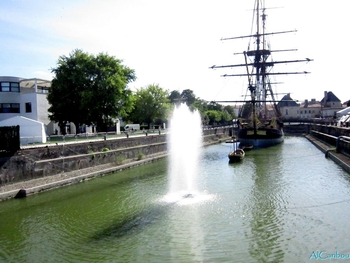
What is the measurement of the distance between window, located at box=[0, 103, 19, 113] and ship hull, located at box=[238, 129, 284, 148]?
31.2m

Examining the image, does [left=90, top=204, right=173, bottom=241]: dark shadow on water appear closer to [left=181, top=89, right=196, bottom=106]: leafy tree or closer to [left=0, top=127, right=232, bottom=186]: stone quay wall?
[left=0, top=127, right=232, bottom=186]: stone quay wall

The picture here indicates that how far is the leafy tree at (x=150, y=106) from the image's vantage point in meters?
60.1

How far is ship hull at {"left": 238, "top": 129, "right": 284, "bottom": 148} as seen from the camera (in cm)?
4536

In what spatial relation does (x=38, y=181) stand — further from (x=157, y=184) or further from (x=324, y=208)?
(x=324, y=208)

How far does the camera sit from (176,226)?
1280 centimetres

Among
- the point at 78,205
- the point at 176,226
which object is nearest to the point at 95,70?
the point at 78,205

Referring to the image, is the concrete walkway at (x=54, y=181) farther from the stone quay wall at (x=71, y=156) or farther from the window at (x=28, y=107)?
the window at (x=28, y=107)

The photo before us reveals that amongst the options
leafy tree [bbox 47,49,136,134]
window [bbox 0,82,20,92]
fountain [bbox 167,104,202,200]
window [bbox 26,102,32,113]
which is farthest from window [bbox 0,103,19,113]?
fountain [bbox 167,104,202,200]

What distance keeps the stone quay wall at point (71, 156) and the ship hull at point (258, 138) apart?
618 inches

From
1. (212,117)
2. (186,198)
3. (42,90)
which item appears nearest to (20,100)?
(42,90)

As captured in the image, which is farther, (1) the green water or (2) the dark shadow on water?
(2) the dark shadow on water

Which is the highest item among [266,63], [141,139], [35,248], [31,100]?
[266,63]

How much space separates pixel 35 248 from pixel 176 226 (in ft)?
17.3

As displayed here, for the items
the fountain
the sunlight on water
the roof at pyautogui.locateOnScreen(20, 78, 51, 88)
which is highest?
the roof at pyautogui.locateOnScreen(20, 78, 51, 88)
